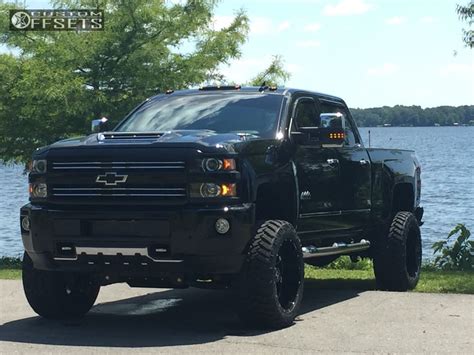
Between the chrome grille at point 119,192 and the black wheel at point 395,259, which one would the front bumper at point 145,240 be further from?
the black wheel at point 395,259

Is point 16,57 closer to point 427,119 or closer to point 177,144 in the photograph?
point 177,144

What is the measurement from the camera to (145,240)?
24.3 feet

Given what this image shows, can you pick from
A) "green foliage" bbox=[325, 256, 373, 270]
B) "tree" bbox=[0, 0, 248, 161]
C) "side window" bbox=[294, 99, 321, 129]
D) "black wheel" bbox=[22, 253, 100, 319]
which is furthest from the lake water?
"black wheel" bbox=[22, 253, 100, 319]

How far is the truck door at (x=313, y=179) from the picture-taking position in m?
8.66

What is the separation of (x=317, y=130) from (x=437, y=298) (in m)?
2.23

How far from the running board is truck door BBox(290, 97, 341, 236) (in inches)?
6.8

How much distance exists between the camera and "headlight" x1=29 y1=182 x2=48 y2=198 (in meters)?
7.88

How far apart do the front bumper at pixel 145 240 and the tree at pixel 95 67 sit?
31.0 ft

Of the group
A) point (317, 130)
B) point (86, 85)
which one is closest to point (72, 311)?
point (317, 130)

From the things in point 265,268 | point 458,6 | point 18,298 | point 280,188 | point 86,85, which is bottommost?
point 18,298

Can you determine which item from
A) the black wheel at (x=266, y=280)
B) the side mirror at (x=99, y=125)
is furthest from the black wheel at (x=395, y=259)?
the side mirror at (x=99, y=125)

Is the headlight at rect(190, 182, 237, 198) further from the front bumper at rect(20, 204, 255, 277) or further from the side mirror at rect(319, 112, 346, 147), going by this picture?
the side mirror at rect(319, 112, 346, 147)

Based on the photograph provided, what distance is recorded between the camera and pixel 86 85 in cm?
1781

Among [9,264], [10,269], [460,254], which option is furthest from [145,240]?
[9,264]
